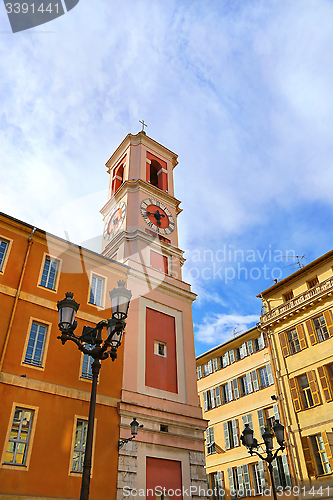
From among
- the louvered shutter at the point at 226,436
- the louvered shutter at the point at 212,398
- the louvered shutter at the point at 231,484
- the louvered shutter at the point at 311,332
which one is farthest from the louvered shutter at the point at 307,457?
the louvered shutter at the point at 212,398

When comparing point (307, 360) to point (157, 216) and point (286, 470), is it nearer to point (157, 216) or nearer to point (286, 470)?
point (286, 470)

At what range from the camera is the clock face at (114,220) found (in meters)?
25.2

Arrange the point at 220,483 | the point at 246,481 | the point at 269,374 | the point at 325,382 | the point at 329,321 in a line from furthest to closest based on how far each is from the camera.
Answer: the point at 220,483 → the point at 269,374 → the point at 246,481 → the point at 329,321 → the point at 325,382

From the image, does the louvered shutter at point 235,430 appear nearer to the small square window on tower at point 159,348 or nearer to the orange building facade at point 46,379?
the small square window on tower at point 159,348

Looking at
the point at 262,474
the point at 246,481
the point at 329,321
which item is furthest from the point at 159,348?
the point at 246,481

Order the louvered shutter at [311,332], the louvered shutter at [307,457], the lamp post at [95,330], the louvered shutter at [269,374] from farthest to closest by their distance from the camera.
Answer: the louvered shutter at [269,374] → the louvered shutter at [311,332] → the louvered shutter at [307,457] → the lamp post at [95,330]

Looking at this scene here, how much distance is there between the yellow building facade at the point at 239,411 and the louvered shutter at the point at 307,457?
1149 mm

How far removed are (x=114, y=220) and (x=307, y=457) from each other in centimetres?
1722

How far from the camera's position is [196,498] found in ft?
54.2

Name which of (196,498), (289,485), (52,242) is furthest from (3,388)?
(289,485)

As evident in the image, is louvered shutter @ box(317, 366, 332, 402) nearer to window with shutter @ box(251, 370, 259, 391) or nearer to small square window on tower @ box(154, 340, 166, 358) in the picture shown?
window with shutter @ box(251, 370, 259, 391)

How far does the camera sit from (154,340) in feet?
63.9

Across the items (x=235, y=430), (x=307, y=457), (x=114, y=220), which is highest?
(x=114, y=220)

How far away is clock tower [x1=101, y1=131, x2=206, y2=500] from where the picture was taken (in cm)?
1625
